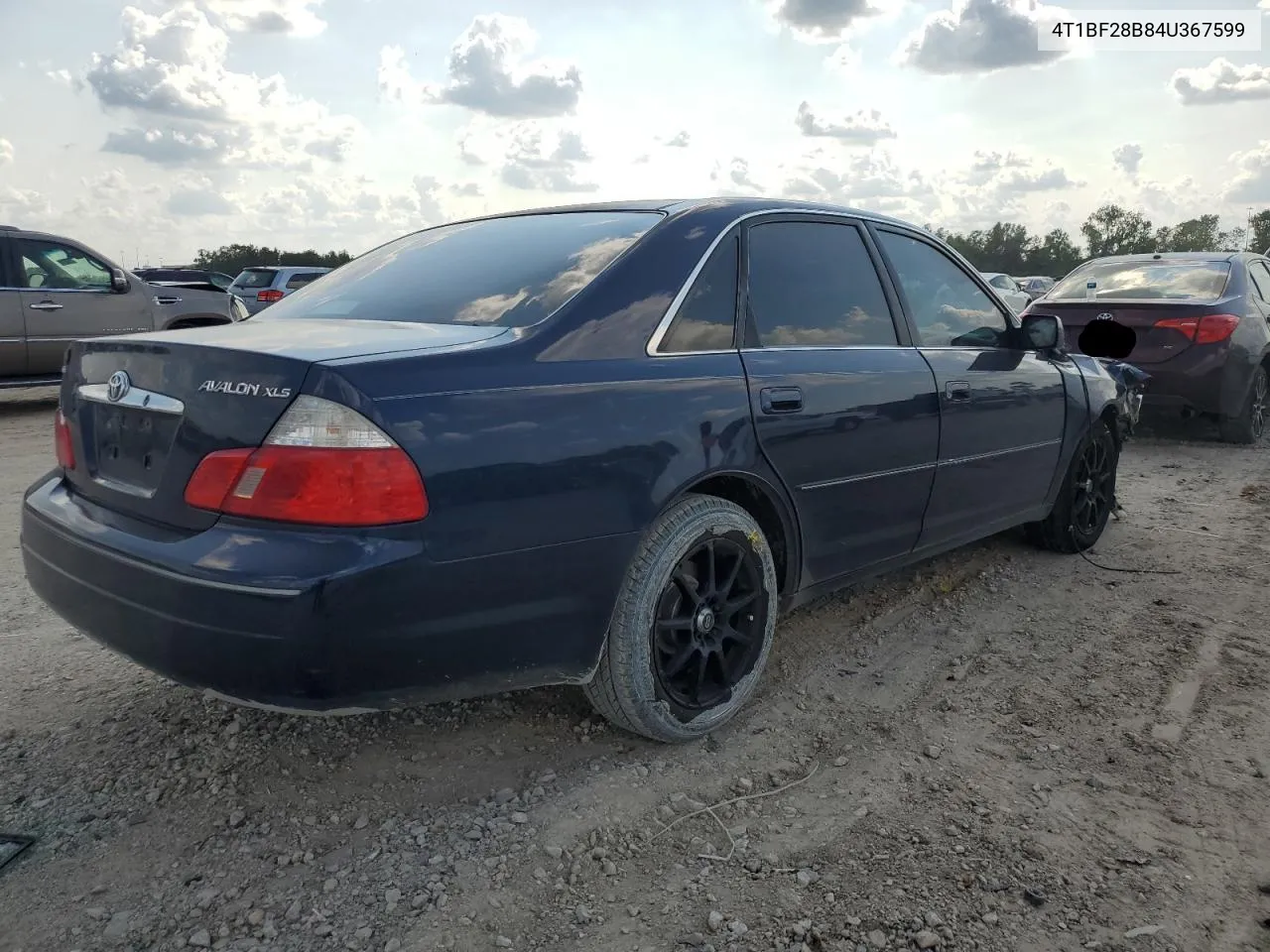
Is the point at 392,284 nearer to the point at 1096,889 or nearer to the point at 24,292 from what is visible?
the point at 1096,889

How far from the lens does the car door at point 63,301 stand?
30.1ft

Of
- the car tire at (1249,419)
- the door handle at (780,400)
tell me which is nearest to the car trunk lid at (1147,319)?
the car tire at (1249,419)

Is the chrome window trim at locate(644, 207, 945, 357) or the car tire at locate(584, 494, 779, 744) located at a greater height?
the chrome window trim at locate(644, 207, 945, 357)

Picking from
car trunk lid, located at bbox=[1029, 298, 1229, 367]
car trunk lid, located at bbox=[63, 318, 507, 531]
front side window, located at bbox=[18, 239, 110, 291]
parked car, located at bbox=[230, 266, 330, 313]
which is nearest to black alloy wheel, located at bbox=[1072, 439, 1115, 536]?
car trunk lid, located at bbox=[1029, 298, 1229, 367]

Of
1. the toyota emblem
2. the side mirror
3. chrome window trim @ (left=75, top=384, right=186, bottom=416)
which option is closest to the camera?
chrome window trim @ (left=75, top=384, right=186, bottom=416)

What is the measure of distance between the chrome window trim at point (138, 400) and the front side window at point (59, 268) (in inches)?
315

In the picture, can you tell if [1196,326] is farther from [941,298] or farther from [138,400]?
[138,400]

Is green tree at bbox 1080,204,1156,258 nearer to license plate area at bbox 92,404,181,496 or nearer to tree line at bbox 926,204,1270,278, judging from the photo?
tree line at bbox 926,204,1270,278

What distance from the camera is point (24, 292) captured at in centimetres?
912

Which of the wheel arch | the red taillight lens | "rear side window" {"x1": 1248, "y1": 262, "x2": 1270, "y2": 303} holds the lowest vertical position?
the wheel arch

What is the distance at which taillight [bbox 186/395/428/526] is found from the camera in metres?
2.08

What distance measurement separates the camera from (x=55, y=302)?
30.5ft

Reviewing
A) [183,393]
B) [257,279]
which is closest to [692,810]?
[183,393]

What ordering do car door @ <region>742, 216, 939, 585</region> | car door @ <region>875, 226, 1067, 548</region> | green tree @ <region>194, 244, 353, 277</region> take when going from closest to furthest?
car door @ <region>742, 216, 939, 585</region>, car door @ <region>875, 226, 1067, 548</region>, green tree @ <region>194, 244, 353, 277</region>
